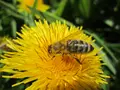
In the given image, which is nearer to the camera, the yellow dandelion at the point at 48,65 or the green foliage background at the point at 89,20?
the yellow dandelion at the point at 48,65

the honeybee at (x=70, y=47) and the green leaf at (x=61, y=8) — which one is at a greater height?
the green leaf at (x=61, y=8)

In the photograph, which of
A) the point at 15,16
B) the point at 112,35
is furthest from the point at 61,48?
the point at 112,35

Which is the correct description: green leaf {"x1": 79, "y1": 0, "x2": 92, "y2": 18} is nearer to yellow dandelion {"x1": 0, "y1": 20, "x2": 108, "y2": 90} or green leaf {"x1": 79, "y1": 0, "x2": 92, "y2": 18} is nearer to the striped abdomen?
yellow dandelion {"x1": 0, "y1": 20, "x2": 108, "y2": 90}

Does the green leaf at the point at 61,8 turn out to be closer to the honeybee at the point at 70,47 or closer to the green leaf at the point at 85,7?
the green leaf at the point at 85,7

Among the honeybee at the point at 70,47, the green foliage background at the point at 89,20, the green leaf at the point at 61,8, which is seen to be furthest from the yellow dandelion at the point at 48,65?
the green leaf at the point at 61,8

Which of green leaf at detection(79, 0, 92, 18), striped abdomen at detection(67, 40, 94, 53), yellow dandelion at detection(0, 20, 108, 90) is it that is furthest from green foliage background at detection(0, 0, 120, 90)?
striped abdomen at detection(67, 40, 94, 53)

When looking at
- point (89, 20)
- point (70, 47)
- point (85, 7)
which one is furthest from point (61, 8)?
point (70, 47)

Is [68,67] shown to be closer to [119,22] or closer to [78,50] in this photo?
[78,50]
